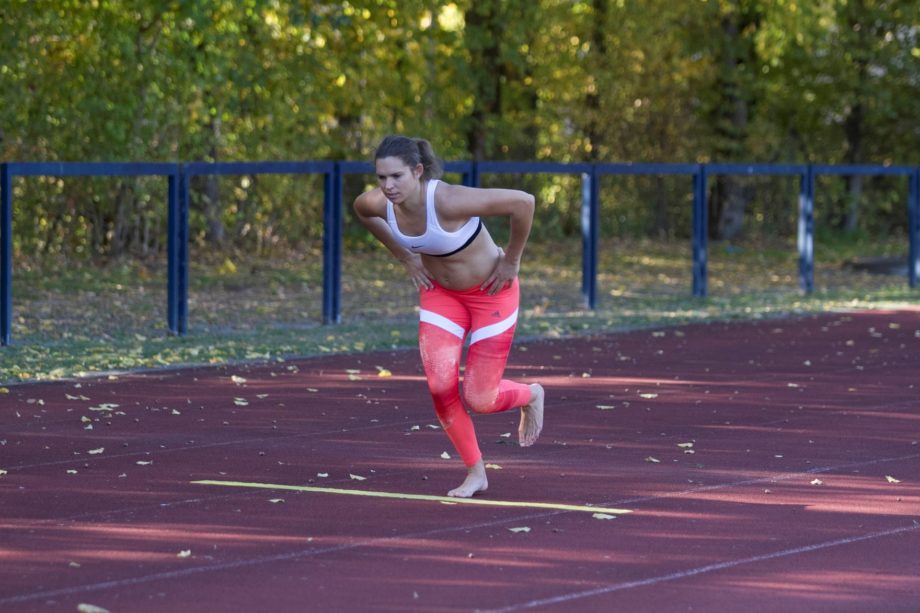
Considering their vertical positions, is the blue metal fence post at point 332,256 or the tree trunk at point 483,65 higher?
the tree trunk at point 483,65

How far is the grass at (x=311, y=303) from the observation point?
14227mm

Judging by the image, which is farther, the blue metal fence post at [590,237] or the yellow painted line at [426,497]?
the blue metal fence post at [590,237]

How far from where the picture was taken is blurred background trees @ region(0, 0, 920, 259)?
21797mm

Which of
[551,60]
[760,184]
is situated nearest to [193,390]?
[551,60]

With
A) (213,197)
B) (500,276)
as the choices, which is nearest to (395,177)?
(500,276)

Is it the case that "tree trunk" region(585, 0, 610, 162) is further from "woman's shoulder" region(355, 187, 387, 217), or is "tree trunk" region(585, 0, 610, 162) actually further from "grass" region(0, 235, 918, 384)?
"woman's shoulder" region(355, 187, 387, 217)

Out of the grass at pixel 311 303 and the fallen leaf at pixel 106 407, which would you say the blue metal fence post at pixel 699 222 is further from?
the fallen leaf at pixel 106 407

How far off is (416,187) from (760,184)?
85.6ft

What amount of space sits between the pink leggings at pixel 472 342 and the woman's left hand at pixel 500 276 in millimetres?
45

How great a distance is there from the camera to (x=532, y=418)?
814 cm

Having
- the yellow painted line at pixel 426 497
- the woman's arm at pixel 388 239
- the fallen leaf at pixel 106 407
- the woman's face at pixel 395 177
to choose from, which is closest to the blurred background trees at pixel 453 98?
the fallen leaf at pixel 106 407

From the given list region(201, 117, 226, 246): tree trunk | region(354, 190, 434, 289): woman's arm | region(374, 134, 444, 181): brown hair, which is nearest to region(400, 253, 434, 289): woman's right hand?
region(354, 190, 434, 289): woman's arm

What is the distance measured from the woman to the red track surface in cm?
48

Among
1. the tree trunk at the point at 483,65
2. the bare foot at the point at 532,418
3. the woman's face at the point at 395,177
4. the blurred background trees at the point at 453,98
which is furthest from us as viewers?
the tree trunk at the point at 483,65
